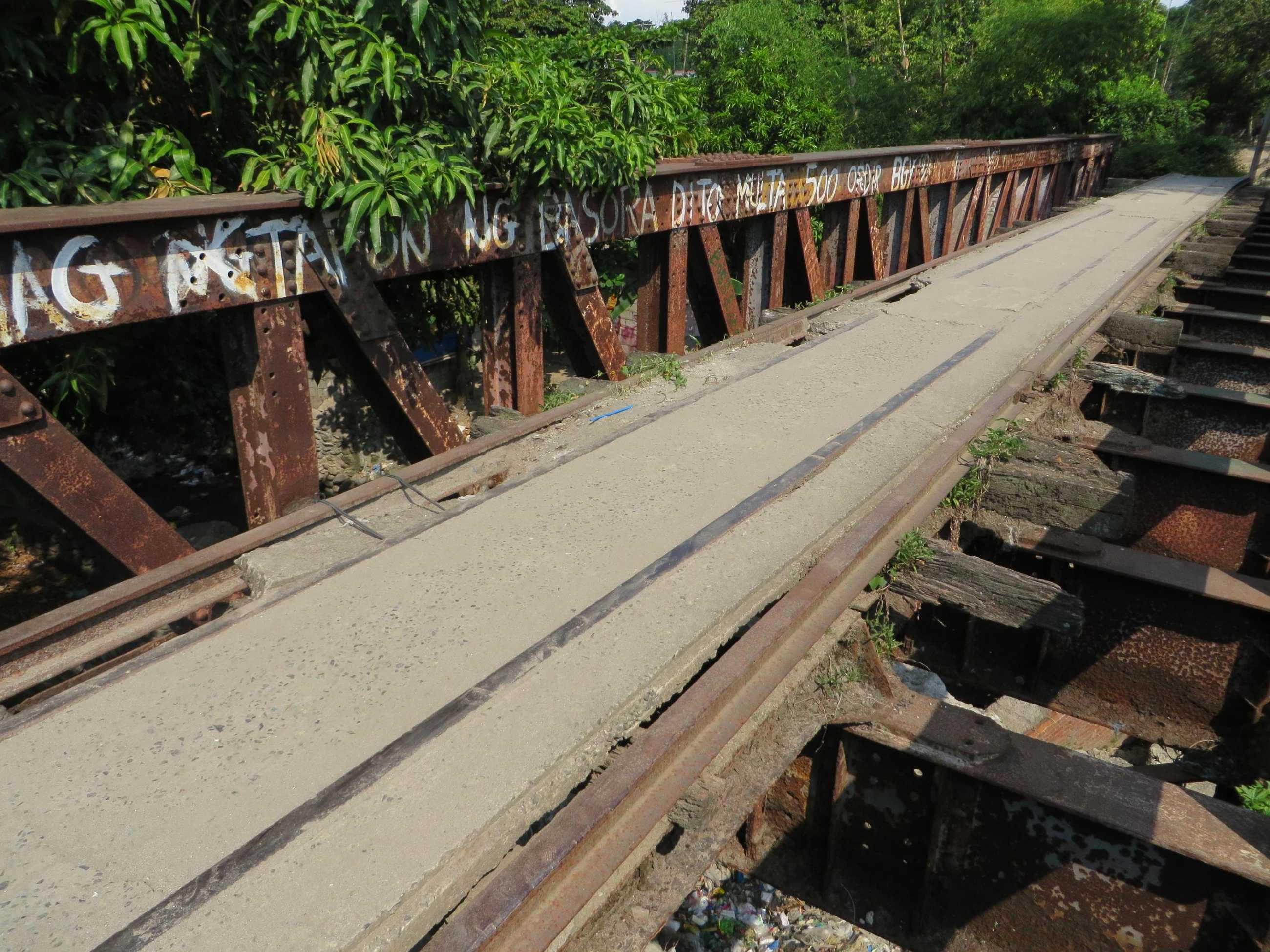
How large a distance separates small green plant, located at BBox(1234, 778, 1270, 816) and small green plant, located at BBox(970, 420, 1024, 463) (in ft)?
6.31

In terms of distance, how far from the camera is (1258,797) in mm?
3262

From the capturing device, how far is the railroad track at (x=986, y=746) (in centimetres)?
247

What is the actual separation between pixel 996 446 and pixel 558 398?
275 centimetres

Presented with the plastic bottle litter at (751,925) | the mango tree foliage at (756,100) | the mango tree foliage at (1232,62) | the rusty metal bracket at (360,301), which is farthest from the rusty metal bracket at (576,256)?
the mango tree foliage at (1232,62)

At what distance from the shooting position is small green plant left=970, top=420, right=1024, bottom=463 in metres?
4.86

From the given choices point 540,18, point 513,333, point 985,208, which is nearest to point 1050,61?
point 985,208

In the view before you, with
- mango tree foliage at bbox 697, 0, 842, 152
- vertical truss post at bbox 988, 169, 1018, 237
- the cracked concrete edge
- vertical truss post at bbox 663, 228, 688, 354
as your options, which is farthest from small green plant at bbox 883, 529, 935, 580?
vertical truss post at bbox 988, 169, 1018, 237

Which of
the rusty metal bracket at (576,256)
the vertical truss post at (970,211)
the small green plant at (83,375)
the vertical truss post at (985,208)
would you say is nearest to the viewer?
the small green plant at (83,375)

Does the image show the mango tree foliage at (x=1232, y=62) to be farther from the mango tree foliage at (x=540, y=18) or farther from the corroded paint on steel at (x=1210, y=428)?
the corroded paint on steel at (x=1210, y=428)

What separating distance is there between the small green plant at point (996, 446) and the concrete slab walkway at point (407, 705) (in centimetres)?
27

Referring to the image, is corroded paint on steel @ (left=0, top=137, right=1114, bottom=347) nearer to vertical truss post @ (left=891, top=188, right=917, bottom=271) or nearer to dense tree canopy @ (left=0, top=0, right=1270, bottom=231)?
dense tree canopy @ (left=0, top=0, right=1270, bottom=231)

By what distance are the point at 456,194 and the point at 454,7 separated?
36.1 inches

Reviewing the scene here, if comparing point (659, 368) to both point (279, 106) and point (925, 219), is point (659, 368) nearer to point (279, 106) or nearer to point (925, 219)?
point (279, 106)

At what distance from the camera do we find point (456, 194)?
16.0 ft
